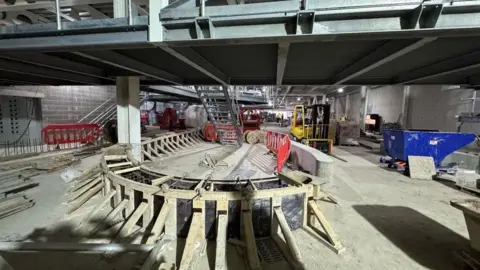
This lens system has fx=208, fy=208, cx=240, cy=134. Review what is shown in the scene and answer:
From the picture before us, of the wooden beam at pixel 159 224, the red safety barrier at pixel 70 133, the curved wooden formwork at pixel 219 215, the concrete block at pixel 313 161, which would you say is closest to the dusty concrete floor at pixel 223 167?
the concrete block at pixel 313 161

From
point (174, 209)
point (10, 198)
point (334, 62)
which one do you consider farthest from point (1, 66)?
point (334, 62)

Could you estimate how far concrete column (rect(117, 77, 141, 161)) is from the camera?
5.39 metres

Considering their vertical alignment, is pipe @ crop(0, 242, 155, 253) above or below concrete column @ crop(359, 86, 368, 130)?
below

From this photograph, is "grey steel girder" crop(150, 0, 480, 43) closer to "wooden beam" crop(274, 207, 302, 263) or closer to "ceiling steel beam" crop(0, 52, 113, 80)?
"wooden beam" crop(274, 207, 302, 263)

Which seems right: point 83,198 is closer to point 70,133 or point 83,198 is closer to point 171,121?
point 70,133

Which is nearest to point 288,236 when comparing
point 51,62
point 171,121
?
point 51,62

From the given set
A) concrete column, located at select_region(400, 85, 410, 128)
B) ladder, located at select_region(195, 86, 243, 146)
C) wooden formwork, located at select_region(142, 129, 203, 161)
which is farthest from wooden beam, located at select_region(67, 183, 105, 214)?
concrete column, located at select_region(400, 85, 410, 128)

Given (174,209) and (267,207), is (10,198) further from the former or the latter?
A: (267,207)

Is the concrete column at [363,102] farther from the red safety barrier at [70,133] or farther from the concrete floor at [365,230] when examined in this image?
the red safety barrier at [70,133]

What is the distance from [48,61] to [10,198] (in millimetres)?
2946

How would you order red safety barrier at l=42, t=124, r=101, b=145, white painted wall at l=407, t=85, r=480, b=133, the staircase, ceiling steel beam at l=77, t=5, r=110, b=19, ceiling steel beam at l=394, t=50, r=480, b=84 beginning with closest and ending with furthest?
ceiling steel beam at l=394, t=50, r=480, b=84 → ceiling steel beam at l=77, t=5, r=110, b=19 → red safety barrier at l=42, t=124, r=101, b=145 → white painted wall at l=407, t=85, r=480, b=133 → the staircase

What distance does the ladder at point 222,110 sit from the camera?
8.94 metres

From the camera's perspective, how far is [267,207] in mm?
3494

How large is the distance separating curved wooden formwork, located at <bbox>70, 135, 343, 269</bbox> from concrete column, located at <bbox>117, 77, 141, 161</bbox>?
163 cm
